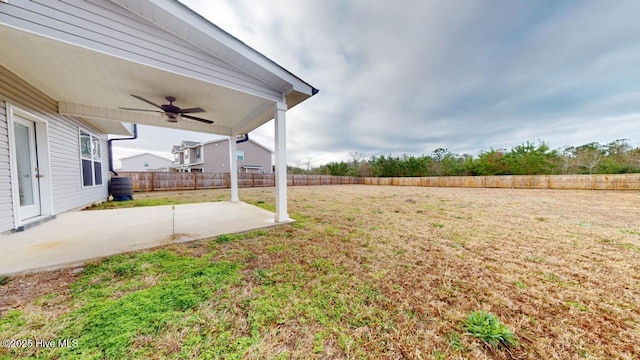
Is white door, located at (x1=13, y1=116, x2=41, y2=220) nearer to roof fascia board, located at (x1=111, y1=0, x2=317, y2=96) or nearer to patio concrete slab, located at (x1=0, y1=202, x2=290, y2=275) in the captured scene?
patio concrete slab, located at (x1=0, y1=202, x2=290, y2=275)

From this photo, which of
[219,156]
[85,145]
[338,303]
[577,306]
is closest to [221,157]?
[219,156]

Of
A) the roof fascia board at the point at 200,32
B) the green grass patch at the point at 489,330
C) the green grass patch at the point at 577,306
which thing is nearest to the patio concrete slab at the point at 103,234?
the roof fascia board at the point at 200,32

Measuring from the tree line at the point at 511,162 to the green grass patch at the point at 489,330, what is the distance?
62.7 ft

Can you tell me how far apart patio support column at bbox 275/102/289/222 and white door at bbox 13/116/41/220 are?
405 centimetres

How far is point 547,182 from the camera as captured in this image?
444 inches

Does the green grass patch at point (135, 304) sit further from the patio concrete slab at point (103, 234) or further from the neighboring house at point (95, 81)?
the neighboring house at point (95, 81)

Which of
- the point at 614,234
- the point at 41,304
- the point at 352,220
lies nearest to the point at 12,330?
the point at 41,304

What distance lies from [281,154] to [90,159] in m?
6.08

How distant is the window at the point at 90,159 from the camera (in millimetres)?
5094

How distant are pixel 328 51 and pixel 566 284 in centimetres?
719

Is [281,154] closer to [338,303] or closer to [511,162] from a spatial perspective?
[338,303]

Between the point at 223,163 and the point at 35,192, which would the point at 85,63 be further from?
the point at 223,163

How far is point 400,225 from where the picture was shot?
12.2ft

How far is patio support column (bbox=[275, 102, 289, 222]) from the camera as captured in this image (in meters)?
3.43
